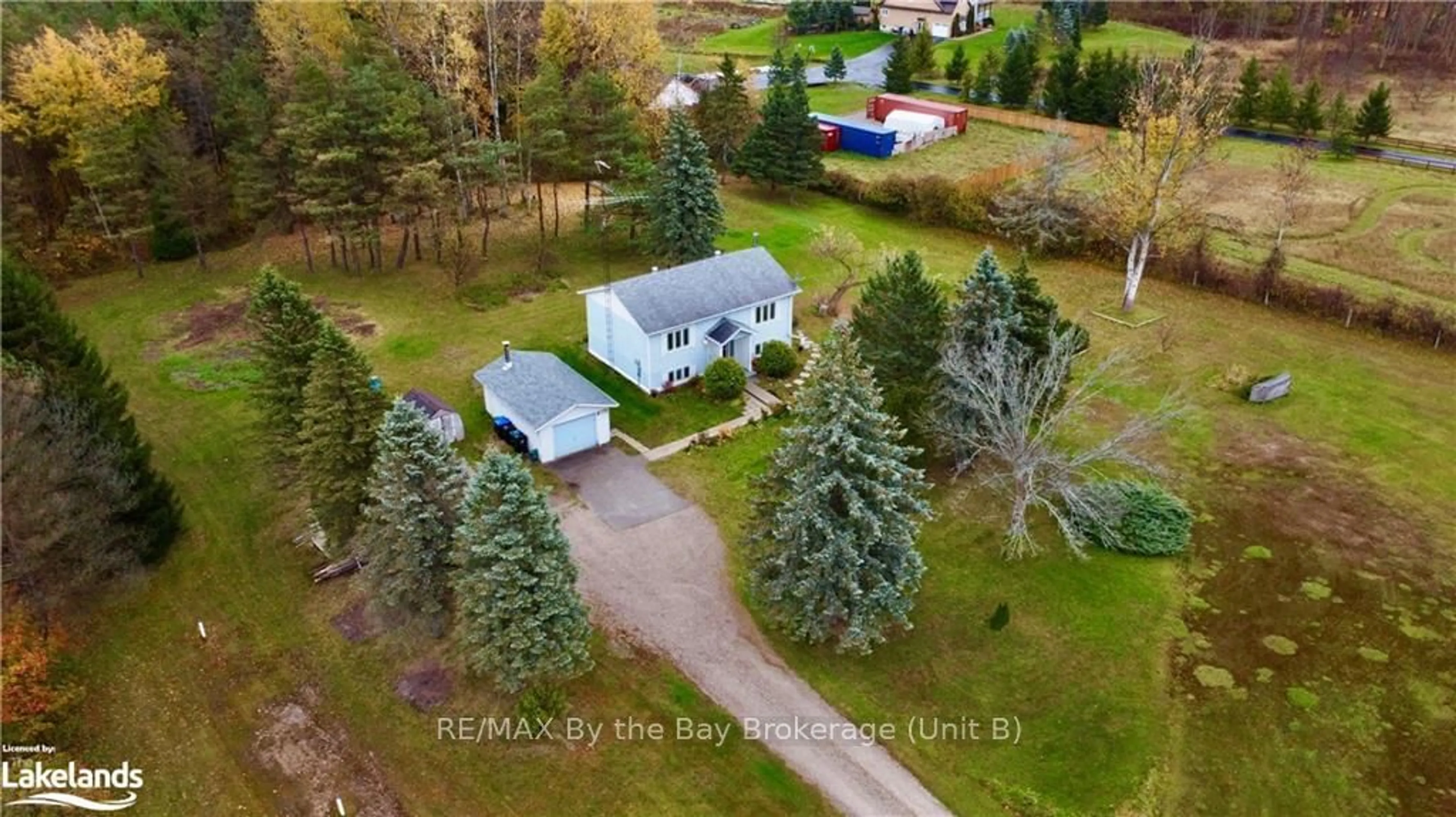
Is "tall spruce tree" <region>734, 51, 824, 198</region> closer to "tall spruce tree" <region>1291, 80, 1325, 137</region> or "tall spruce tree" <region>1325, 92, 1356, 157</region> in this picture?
"tall spruce tree" <region>1325, 92, 1356, 157</region>

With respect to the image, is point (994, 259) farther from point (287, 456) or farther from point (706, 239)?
point (287, 456)

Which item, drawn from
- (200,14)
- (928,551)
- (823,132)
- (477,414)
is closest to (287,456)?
(477,414)

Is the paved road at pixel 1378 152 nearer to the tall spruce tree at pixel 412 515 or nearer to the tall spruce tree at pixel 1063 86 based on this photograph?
the tall spruce tree at pixel 1063 86

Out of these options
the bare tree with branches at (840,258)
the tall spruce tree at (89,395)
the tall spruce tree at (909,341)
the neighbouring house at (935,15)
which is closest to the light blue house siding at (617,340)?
the tall spruce tree at (909,341)

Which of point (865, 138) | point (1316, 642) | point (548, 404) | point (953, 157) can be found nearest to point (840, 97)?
point (865, 138)

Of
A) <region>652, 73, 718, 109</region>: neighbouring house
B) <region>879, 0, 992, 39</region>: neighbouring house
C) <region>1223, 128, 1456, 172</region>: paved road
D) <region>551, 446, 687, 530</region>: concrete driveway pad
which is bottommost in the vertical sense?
<region>551, 446, 687, 530</region>: concrete driveway pad

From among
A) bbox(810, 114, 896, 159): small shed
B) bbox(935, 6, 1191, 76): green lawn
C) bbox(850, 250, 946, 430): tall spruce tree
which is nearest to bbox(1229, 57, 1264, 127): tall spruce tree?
bbox(935, 6, 1191, 76): green lawn
